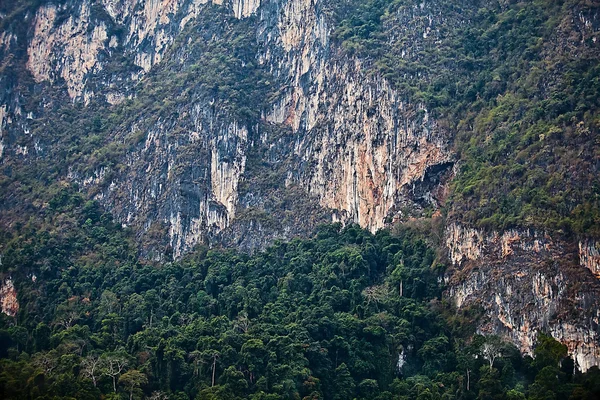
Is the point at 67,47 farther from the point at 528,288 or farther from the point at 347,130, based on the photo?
the point at 528,288

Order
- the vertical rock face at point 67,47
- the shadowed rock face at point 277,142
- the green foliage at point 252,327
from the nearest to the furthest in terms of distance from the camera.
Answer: the green foliage at point 252,327, the shadowed rock face at point 277,142, the vertical rock face at point 67,47

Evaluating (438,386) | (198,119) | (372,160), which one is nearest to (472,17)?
(372,160)

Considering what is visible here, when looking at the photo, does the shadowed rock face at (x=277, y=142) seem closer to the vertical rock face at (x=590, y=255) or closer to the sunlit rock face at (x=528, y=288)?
the sunlit rock face at (x=528, y=288)

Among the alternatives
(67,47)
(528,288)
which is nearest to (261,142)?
(67,47)

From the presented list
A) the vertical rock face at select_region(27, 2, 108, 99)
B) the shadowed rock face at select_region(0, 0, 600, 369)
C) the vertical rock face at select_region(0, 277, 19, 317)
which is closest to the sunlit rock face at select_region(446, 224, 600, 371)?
the shadowed rock face at select_region(0, 0, 600, 369)

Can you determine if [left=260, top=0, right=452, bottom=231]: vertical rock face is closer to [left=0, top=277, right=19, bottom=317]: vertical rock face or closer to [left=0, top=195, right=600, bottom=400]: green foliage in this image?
[left=0, top=195, right=600, bottom=400]: green foliage

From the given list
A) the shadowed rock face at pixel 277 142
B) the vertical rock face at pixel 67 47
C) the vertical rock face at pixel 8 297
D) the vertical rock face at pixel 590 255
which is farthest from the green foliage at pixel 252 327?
the vertical rock face at pixel 67 47
